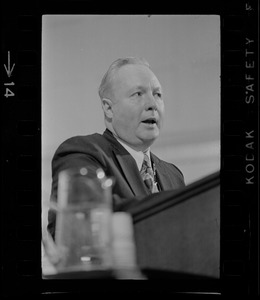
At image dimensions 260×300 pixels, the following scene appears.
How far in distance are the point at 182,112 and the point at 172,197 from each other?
14.9 inches

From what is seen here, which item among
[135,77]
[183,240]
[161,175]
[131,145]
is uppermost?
[135,77]

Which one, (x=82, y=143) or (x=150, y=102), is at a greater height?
(x=150, y=102)

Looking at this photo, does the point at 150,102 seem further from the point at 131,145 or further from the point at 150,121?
the point at 131,145

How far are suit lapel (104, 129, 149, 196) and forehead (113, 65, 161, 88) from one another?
23 centimetres

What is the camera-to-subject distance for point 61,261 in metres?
3.41

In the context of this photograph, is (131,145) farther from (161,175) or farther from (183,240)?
(183,240)

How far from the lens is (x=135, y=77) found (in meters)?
3.45
